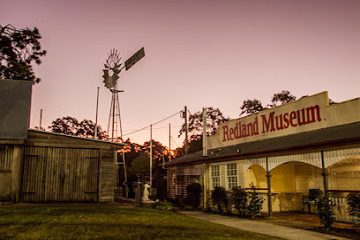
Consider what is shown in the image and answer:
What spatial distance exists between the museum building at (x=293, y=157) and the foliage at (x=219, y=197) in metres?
0.36

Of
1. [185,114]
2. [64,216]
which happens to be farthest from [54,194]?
[185,114]

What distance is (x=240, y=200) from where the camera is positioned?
16203mm

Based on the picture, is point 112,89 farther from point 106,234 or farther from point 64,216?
point 106,234

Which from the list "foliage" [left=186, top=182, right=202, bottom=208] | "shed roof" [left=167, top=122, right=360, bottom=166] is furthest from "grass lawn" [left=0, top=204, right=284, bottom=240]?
"foliage" [left=186, top=182, right=202, bottom=208]

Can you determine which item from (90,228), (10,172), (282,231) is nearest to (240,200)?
(282,231)

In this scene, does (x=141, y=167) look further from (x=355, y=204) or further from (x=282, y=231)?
(x=355, y=204)

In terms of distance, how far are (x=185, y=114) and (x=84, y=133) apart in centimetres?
3809

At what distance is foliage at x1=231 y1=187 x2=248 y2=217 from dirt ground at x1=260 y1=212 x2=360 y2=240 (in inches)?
55.2

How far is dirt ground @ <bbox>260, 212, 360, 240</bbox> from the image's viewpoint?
11.0 metres

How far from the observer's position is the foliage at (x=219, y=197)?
1823 cm

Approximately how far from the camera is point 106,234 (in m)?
8.84

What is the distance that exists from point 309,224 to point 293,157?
2702 mm

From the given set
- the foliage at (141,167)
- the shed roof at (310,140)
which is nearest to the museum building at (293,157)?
the shed roof at (310,140)

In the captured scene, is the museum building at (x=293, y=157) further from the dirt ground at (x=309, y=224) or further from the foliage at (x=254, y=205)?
the dirt ground at (x=309, y=224)
